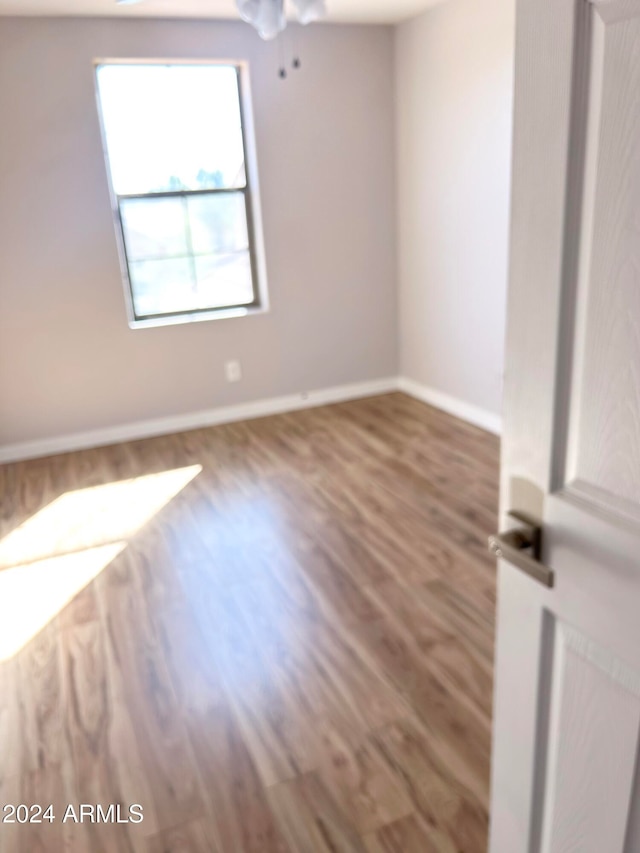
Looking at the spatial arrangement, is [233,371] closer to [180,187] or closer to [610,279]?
[180,187]

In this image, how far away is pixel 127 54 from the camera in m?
3.73

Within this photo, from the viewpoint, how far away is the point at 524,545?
88 cm

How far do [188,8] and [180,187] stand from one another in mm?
956

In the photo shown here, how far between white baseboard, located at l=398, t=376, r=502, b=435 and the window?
131cm

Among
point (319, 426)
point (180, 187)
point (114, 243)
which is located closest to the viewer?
point (114, 243)

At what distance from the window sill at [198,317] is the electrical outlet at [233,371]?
31cm

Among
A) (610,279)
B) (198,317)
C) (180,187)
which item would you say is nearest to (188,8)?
(180,187)

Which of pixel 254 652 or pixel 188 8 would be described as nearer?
pixel 254 652

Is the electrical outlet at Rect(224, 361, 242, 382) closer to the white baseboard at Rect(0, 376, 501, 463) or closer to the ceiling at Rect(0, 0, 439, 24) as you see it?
the white baseboard at Rect(0, 376, 501, 463)

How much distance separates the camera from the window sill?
4191 mm

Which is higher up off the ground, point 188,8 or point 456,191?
point 188,8

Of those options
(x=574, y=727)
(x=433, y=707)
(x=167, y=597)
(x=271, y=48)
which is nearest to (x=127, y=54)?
(x=271, y=48)

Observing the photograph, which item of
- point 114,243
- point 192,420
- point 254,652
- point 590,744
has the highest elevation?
point 114,243

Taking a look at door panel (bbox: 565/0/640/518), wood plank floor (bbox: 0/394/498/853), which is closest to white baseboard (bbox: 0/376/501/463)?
wood plank floor (bbox: 0/394/498/853)
